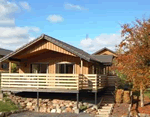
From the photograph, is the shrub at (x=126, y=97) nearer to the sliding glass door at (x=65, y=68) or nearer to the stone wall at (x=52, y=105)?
the stone wall at (x=52, y=105)

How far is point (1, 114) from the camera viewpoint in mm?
14023

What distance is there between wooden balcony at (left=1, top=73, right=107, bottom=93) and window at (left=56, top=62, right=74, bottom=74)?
8.11 ft

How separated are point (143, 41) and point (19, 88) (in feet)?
33.8

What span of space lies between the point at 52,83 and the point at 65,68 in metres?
3.72

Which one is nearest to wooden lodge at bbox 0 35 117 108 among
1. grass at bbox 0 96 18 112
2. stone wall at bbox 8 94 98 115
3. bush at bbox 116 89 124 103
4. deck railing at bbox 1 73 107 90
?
deck railing at bbox 1 73 107 90

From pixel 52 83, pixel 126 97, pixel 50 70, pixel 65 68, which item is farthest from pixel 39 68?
pixel 126 97

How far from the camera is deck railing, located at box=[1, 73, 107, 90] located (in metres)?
16.6

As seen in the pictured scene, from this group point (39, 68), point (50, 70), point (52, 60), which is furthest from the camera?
point (39, 68)

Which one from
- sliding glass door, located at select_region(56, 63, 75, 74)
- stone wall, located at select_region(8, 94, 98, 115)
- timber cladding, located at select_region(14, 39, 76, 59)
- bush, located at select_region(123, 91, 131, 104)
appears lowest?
stone wall, located at select_region(8, 94, 98, 115)

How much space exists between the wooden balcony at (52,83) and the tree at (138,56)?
2786 mm

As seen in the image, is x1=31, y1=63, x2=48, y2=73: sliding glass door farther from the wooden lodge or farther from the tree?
the tree

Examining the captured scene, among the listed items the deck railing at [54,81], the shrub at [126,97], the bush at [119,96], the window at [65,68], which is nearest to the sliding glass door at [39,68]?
the window at [65,68]

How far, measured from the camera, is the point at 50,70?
67.9 feet

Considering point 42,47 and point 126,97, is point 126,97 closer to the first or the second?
point 126,97
